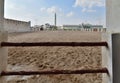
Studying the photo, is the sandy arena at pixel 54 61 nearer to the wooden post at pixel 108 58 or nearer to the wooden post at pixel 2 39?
the wooden post at pixel 2 39

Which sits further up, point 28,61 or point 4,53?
point 4,53

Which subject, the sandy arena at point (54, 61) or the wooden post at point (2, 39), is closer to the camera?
the wooden post at point (2, 39)

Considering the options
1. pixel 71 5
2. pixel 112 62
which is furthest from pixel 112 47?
pixel 71 5

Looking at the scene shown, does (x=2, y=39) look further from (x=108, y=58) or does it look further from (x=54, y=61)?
(x=54, y=61)

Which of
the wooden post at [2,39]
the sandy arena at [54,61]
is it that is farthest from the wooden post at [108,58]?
the sandy arena at [54,61]

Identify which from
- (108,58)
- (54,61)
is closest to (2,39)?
(108,58)

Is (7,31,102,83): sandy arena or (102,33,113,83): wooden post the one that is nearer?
(102,33,113,83): wooden post

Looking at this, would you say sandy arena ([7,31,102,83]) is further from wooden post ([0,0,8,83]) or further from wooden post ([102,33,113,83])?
wooden post ([102,33,113,83])

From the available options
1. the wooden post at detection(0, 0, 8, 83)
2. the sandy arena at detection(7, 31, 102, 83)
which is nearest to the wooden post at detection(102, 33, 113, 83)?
the wooden post at detection(0, 0, 8, 83)

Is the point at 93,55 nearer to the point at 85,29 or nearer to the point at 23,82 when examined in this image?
the point at 23,82

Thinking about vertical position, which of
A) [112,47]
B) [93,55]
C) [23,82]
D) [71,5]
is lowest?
[23,82]

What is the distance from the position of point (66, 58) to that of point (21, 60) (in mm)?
1154

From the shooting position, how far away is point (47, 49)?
6906mm

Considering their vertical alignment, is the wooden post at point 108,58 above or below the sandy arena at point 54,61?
above
